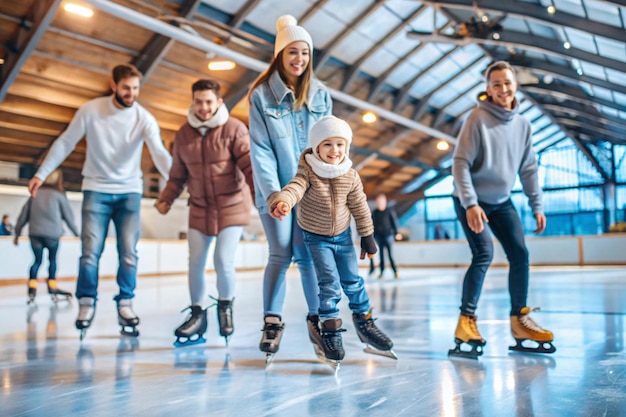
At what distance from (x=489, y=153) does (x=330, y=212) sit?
2.58 feet

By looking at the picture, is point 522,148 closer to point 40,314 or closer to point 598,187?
point 40,314

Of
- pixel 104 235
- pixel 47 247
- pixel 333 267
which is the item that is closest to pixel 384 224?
pixel 47 247

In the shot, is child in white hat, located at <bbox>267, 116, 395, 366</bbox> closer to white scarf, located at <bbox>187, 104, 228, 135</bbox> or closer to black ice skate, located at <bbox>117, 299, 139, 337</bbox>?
white scarf, located at <bbox>187, 104, 228, 135</bbox>

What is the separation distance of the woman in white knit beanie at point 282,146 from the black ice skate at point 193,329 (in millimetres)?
509

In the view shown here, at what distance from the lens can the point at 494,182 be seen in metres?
2.40

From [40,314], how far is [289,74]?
304 centimetres

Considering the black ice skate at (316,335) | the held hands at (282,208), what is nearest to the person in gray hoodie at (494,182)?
the black ice skate at (316,335)

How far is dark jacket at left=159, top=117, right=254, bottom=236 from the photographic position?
2.64m

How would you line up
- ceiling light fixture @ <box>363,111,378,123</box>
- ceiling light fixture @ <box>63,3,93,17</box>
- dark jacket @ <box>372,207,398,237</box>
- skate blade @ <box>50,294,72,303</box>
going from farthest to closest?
ceiling light fixture @ <box>363,111,378,123</box>
dark jacket @ <box>372,207,398,237</box>
ceiling light fixture @ <box>63,3,93,17</box>
skate blade @ <box>50,294,72,303</box>

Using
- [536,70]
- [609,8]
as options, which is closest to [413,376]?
[609,8]

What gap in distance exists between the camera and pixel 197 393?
65.3 inches

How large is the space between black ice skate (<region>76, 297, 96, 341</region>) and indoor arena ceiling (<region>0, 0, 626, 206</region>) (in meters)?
5.39

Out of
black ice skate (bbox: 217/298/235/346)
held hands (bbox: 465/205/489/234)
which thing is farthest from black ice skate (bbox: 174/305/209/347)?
held hands (bbox: 465/205/489/234)

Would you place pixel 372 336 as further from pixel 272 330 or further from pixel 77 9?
pixel 77 9
